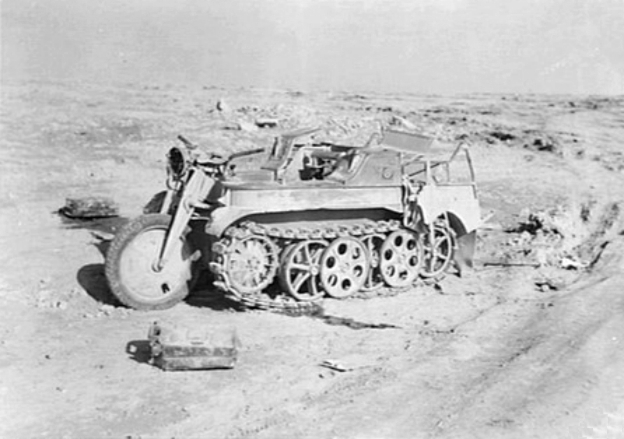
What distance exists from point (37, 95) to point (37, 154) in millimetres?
6390

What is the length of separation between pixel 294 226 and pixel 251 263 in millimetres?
811

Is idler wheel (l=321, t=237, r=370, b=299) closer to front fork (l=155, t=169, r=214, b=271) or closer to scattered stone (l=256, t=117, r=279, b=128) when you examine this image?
front fork (l=155, t=169, r=214, b=271)

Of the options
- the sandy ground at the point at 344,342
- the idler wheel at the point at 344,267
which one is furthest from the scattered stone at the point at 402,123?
the idler wheel at the point at 344,267

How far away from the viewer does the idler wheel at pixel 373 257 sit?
39.4ft

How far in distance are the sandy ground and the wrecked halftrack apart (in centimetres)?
39

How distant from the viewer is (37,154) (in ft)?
69.0

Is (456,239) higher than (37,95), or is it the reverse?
(37,95)

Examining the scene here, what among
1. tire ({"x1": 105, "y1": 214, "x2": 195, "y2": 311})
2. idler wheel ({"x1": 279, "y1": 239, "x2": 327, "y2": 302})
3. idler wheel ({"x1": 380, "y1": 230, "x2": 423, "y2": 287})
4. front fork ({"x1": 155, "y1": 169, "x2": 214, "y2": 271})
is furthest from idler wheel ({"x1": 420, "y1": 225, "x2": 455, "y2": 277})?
tire ({"x1": 105, "y1": 214, "x2": 195, "y2": 311})

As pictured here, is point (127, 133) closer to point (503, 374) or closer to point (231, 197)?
point (231, 197)

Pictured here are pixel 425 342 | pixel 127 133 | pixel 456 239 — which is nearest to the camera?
pixel 425 342

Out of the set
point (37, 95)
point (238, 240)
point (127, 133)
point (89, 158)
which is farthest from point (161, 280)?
point (37, 95)

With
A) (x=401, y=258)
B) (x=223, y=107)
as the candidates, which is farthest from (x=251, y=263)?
(x=223, y=107)

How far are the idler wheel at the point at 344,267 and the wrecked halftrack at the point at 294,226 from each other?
0.05 ft

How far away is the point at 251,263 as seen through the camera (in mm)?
11062
